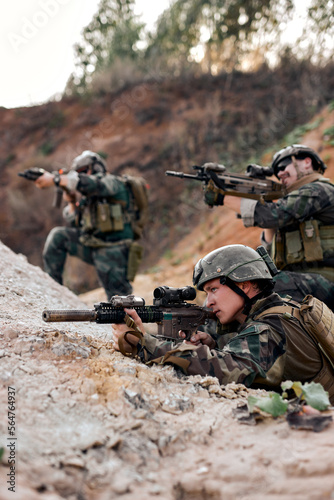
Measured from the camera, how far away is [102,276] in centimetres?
618

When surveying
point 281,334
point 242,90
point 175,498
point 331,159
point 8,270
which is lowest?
point 175,498

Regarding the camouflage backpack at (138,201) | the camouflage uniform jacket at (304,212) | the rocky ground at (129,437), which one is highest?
the camouflage backpack at (138,201)

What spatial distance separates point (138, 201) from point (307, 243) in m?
3.05

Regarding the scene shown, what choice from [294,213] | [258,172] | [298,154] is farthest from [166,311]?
[298,154]

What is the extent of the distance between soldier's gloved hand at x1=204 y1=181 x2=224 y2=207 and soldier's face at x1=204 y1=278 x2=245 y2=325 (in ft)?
5.92

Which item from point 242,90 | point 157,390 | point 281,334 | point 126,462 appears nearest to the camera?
point 126,462

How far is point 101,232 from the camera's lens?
6250mm

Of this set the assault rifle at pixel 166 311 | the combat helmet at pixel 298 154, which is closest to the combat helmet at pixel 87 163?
the combat helmet at pixel 298 154

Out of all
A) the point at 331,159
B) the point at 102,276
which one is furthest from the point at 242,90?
the point at 102,276

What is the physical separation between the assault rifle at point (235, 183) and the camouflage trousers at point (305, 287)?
3.18 ft

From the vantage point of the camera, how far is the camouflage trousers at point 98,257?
6.18m

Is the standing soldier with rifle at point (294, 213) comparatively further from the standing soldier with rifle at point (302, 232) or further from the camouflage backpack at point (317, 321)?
the camouflage backpack at point (317, 321)

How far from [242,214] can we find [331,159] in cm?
660

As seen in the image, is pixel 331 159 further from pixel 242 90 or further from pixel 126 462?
pixel 126 462
